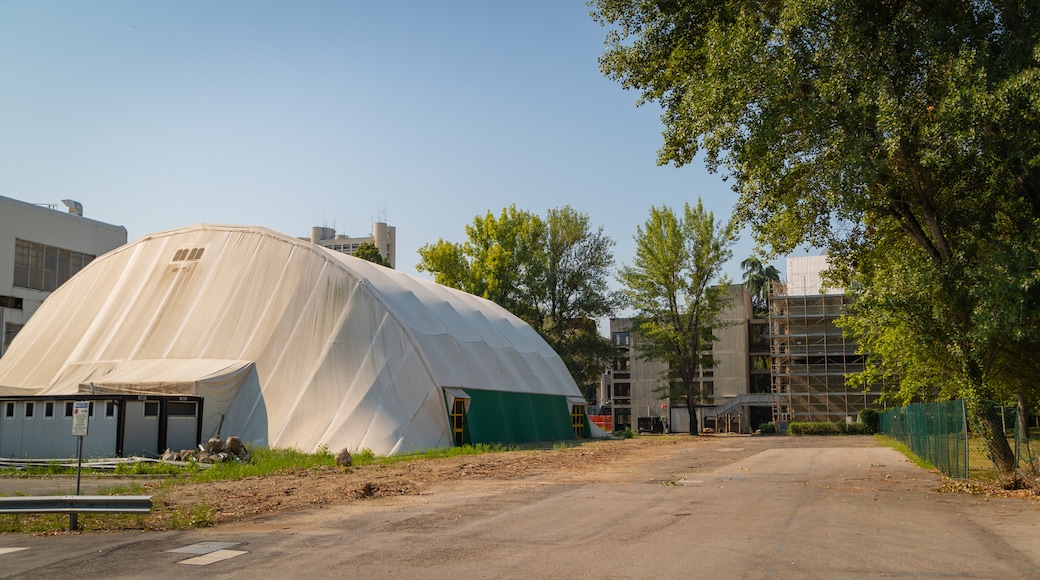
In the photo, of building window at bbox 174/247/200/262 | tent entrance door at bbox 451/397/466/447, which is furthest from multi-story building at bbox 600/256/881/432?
building window at bbox 174/247/200/262

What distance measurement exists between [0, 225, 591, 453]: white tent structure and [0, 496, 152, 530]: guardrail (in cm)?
1481

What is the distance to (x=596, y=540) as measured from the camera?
10.3 m

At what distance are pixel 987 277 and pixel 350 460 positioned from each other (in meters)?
15.6

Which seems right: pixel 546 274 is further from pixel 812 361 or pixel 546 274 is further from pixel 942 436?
pixel 942 436

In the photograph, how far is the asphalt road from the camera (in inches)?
336

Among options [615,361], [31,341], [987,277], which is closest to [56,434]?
[31,341]

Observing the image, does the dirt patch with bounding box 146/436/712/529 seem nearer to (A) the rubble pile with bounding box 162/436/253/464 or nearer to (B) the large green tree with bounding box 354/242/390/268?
(A) the rubble pile with bounding box 162/436/253/464

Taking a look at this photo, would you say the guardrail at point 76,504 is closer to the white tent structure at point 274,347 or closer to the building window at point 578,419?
the white tent structure at point 274,347

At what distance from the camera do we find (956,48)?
52.5 ft

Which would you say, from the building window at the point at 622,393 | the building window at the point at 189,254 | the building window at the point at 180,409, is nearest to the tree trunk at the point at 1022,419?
the building window at the point at 180,409

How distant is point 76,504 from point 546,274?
2123 inches

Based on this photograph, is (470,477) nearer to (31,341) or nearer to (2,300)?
(31,341)

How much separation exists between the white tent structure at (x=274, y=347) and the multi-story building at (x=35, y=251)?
1334 centimetres

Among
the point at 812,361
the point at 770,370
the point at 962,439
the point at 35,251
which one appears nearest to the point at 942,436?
the point at 962,439
